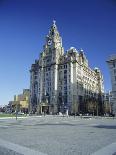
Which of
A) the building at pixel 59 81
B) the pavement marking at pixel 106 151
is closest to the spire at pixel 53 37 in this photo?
the building at pixel 59 81

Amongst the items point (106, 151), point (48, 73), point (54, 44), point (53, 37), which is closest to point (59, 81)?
point (48, 73)

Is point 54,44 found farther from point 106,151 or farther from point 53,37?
point 106,151

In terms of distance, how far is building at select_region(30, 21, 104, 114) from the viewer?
129m

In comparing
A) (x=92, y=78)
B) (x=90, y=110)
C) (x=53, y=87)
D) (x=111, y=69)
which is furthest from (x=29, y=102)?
(x=111, y=69)

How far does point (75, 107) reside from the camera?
12400 centimetres

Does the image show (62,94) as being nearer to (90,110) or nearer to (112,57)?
(90,110)

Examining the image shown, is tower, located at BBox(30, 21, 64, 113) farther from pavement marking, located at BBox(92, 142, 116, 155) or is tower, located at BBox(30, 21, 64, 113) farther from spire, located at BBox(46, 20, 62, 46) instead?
pavement marking, located at BBox(92, 142, 116, 155)

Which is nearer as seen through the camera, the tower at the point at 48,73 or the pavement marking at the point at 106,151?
the pavement marking at the point at 106,151

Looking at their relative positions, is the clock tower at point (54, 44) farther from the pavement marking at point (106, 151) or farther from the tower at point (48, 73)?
the pavement marking at point (106, 151)

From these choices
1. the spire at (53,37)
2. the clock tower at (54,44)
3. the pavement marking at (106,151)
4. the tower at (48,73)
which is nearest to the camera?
the pavement marking at (106,151)

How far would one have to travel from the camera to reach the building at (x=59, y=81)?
422ft

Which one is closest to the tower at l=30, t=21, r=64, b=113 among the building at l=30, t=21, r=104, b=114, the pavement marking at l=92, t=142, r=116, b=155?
the building at l=30, t=21, r=104, b=114

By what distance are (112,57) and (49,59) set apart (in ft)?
185

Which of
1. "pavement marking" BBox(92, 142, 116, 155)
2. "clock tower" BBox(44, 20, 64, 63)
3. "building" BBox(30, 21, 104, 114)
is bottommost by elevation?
"pavement marking" BBox(92, 142, 116, 155)
